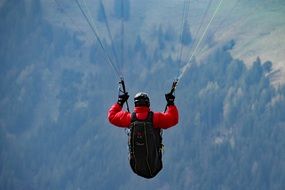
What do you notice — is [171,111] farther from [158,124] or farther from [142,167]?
[142,167]

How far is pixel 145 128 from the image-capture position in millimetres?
24406

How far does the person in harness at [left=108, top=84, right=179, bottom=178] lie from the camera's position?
24359 millimetres

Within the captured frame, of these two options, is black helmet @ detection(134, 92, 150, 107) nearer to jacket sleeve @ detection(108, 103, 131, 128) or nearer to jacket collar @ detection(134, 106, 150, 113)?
jacket collar @ detection(134, 106, 150, 113)

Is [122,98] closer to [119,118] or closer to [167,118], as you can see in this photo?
[119,118]

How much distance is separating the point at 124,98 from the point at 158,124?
1827 millimetres

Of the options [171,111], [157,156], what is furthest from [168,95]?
[157,156]

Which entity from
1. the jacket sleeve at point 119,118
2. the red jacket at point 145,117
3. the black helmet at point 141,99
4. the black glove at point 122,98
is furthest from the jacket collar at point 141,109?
the black glove at point 122,98

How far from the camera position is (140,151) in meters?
24.7

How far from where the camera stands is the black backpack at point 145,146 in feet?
80.0

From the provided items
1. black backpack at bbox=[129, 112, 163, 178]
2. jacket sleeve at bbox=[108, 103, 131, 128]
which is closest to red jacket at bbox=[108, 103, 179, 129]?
jacket sleeve at bbox=[108, 103, 131, 128]

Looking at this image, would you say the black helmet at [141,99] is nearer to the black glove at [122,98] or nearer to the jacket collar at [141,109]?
the jacket collar at [141,109]

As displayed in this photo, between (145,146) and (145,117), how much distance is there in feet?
3.30

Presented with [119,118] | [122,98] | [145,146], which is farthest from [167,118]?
[122,98]

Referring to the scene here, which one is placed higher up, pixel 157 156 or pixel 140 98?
pixel 140 98
